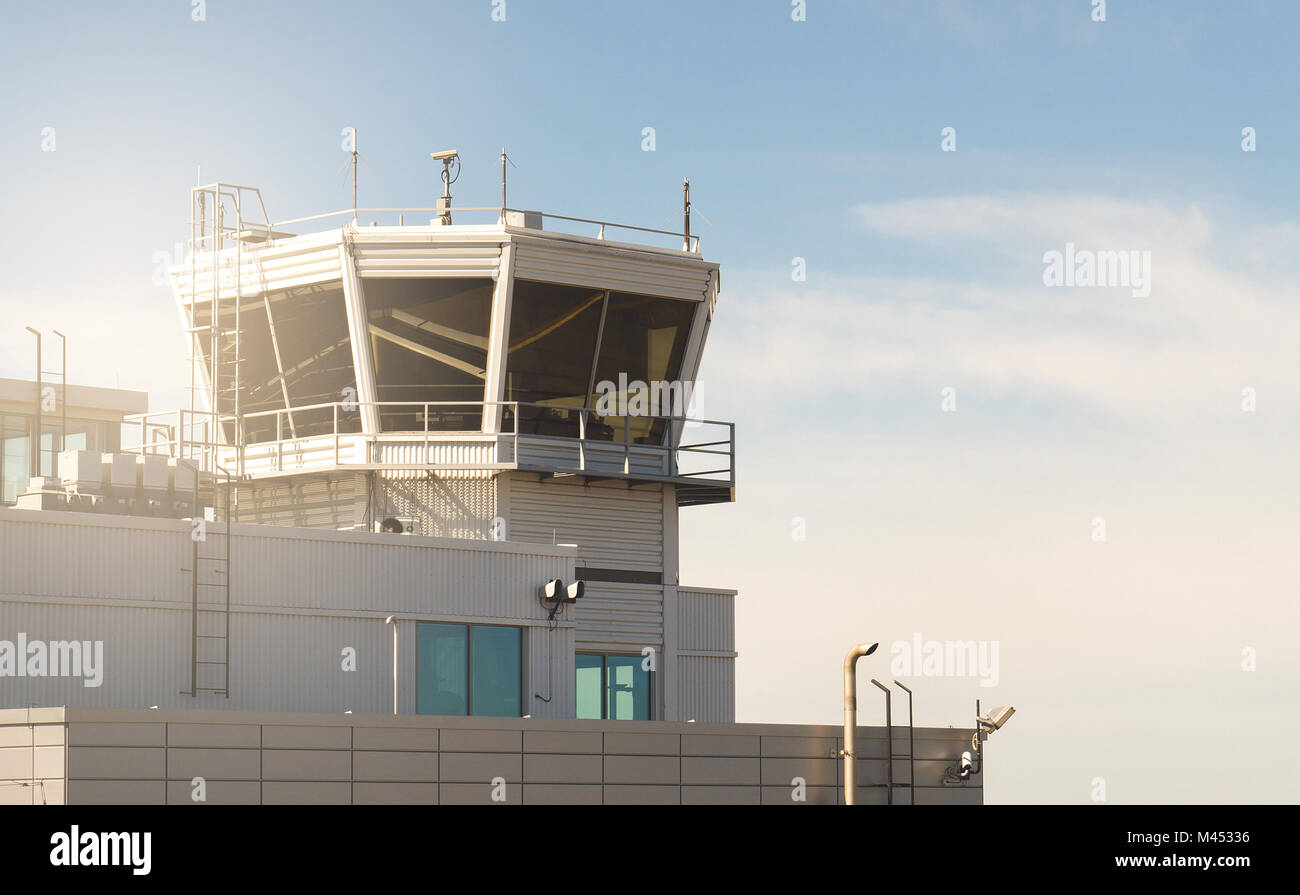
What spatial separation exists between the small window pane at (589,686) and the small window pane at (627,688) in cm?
23

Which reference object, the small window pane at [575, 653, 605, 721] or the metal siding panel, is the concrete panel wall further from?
the metal siding panel

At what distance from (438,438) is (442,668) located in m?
6.55

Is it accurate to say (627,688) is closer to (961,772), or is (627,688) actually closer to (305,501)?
(305,501)

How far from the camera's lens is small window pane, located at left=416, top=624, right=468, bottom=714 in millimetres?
33719

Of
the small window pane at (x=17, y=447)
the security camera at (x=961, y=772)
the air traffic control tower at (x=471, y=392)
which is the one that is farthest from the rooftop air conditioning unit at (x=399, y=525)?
the small window pane at (x=17, y=447)

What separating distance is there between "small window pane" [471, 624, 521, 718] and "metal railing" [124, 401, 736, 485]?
15.8ft

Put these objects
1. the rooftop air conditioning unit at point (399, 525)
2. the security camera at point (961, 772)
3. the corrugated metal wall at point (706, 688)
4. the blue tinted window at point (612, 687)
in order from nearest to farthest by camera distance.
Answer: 1. the security camera at point (961, 772)
2. the rooftop air conditioning unit at point (399, 525)
3. the blue tinted window at point (612, 687)
4. the corrugated metal wall at point (706, 688)

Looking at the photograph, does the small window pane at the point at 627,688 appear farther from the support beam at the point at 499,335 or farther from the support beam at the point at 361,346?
the support beam at the point at 361,346

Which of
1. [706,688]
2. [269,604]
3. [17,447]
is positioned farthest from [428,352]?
[17,447]

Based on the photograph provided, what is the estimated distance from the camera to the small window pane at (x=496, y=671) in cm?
3459

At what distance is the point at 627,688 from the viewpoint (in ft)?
129

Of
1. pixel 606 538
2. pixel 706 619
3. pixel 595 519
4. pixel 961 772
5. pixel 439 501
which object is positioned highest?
pixel 439 501
